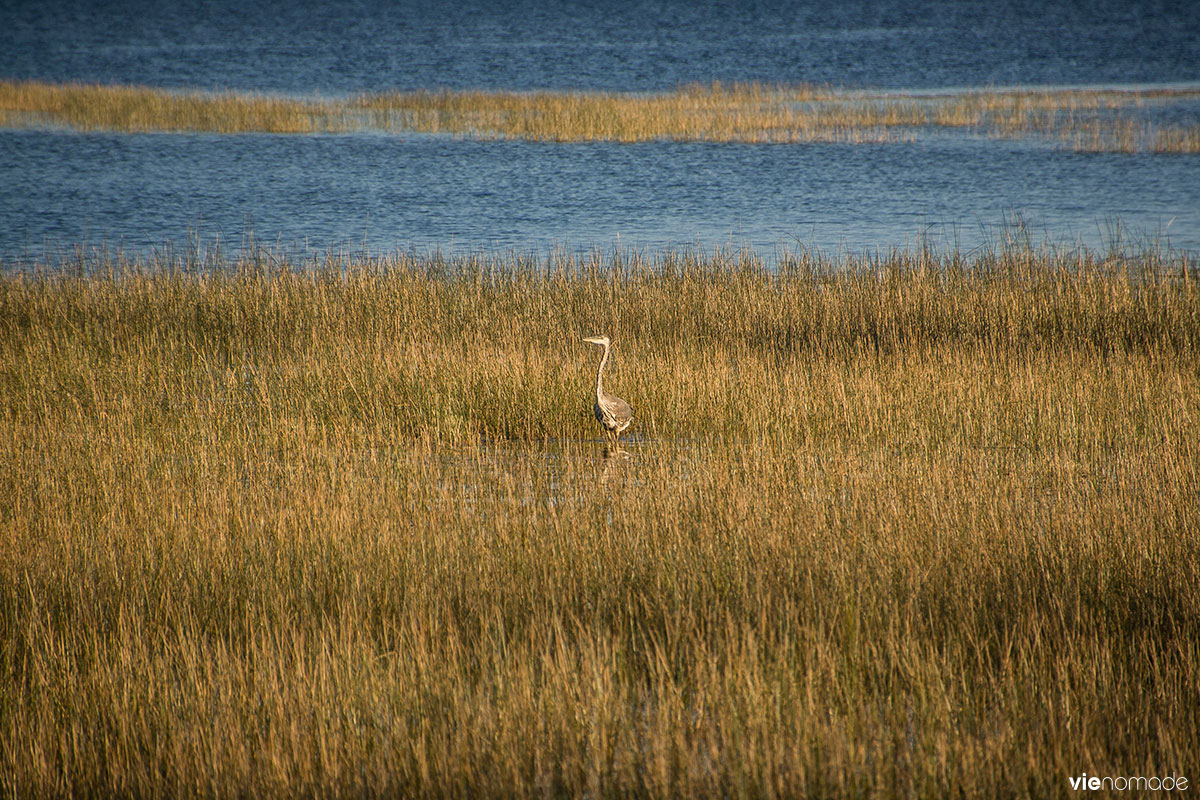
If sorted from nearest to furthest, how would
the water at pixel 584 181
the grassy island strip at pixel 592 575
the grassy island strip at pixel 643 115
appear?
the grassy island strip at pixel 592 575 → the water at pixel 584 181 → the grassy island strip at pixel 643 115

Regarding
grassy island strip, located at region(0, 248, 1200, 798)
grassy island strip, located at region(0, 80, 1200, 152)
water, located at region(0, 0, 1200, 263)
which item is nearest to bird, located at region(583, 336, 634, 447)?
grassy island strip, located at region(0, 248, 1200, 798)

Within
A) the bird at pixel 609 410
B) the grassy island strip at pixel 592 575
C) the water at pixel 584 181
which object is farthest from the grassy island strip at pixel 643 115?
the bird at pixel 609 410

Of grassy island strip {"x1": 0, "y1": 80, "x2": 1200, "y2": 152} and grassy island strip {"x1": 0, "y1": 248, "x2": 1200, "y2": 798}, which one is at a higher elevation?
grassy island strip {"x1": 0, "y1": 80, "x2": 1200, "y2": 152}

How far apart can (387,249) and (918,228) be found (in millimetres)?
10080

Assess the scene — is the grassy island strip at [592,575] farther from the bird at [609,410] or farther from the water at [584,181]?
the water at [584,181]

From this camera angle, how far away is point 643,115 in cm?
3183

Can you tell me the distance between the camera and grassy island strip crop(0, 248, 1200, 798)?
3.44 m

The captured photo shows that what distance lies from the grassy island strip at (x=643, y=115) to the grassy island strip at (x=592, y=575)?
22.1 metres

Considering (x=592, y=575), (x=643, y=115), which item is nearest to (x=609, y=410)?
(x=592, y=575)

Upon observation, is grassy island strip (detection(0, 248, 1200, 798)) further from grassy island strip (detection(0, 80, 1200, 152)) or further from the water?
grassy island strip (detection(0, 80, 1200, 152))

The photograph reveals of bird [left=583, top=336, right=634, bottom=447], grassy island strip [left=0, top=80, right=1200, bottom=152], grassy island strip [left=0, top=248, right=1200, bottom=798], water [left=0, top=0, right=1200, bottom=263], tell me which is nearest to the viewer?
grassy island strip [left=0, top=248, right=1200, bottom=798]

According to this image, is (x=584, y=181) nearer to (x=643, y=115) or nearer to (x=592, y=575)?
(x=643, y=115)

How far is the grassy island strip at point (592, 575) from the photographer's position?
3.44m

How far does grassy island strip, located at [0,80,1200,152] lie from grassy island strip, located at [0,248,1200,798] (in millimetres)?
22129
